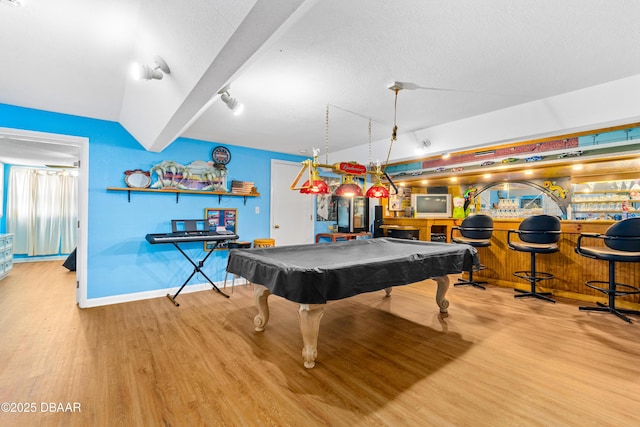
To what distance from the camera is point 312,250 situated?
332 cm

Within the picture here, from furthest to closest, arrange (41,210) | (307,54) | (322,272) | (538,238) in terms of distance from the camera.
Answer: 1. (41,210)
2. (538,238)
3. (307,54)
4. (322,272)

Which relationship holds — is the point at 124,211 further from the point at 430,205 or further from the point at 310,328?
the point at 430,205

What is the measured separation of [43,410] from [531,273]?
16.9ft

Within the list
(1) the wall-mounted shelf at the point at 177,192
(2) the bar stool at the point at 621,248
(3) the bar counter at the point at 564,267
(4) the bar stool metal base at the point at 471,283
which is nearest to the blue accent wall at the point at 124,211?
(1) the wall-mounted shelf at the point at 177,192

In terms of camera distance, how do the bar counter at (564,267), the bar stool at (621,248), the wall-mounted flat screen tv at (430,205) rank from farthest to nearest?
the wall-mounted flat screen tv at (430,205), the bar counter at (564,267), the bar stool at (621,248)

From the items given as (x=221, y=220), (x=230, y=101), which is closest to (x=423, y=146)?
(x=230, y=101)

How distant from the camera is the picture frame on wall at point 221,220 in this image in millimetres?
4637

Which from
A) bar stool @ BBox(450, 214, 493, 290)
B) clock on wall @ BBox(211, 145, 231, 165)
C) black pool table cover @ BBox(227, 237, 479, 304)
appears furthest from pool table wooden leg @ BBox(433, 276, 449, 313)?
clock on wall @ BBox(211, 145, 231, 165)

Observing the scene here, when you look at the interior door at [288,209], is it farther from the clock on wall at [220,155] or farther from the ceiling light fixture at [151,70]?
the ceiling light fixture at [151,70]

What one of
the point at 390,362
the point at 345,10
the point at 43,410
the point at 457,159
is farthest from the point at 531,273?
the point at 43,410

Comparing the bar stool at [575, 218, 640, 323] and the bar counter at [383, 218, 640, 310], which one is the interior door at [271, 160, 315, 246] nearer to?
the bar counter at [383, 218, 640, 310]

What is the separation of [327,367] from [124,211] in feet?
11.2

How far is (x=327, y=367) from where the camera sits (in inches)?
89.3

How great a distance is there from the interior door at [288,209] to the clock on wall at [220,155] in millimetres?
875
